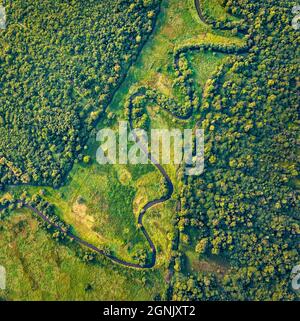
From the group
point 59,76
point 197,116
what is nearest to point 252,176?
point 197,116

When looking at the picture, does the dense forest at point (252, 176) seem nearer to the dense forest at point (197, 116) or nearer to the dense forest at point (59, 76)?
the dense forest at point (197, 116)

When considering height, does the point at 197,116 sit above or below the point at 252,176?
above

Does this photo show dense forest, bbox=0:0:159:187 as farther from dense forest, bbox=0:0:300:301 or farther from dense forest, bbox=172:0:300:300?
dense forest, bbox=172:0:300:300

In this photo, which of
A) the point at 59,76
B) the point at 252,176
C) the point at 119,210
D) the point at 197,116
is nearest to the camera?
the point at 252,176

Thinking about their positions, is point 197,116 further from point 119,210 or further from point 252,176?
point 119,210

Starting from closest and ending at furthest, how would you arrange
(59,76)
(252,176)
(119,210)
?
(252,176), (119,210), (59,76)
